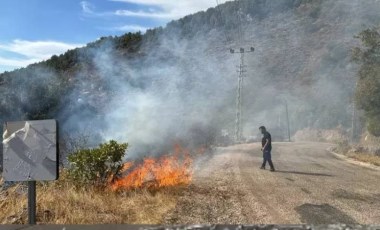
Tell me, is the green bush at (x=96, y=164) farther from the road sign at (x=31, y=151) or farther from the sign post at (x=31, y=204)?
the road sign at (x=31, y=151)

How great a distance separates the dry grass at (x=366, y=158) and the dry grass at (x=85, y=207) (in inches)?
613

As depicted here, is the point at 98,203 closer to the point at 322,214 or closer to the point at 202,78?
the point at 322,214

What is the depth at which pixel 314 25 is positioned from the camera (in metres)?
98.8

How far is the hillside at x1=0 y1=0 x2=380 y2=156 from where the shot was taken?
4594cm

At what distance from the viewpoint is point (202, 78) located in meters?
82.4

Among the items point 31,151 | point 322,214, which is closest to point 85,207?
point 31,151

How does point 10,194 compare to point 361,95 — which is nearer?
point 10,194

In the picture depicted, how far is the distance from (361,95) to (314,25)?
233 ft

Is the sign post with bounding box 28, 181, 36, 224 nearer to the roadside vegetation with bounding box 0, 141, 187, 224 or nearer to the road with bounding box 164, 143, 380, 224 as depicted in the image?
the roadside vegetation with bounding box 0, 141, 187, 224

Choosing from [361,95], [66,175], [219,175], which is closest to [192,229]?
[66,175]

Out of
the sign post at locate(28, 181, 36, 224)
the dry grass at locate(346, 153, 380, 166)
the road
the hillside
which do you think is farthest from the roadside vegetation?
the hillside

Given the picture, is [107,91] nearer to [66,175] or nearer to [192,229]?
[66,175]

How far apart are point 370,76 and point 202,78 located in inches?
2099

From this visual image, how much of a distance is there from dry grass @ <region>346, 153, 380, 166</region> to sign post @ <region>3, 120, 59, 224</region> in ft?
63.7
